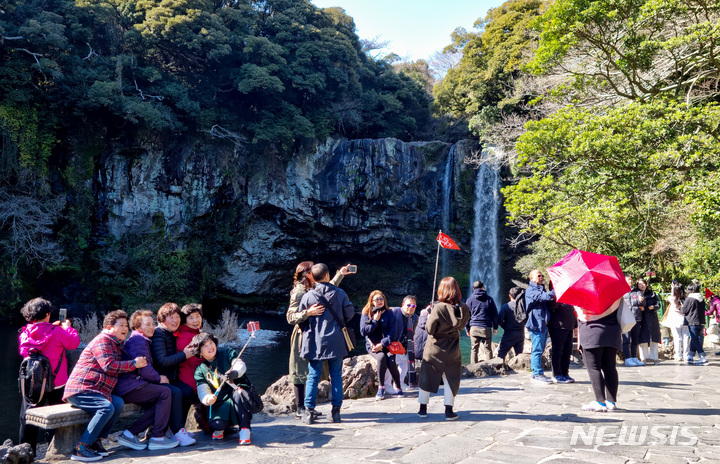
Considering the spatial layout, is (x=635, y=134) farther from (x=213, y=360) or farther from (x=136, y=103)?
(x=136, y=103)

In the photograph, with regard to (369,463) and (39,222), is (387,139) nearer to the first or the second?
(39,222)

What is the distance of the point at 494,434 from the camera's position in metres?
4.32

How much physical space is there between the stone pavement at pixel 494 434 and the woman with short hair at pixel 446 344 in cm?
33

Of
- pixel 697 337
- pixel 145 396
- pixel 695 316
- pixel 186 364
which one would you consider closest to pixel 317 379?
pixel 186 364

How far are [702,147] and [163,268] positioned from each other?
19.5 m

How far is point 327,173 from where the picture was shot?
23.8m

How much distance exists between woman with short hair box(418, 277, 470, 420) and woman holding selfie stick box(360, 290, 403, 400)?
1086 mm

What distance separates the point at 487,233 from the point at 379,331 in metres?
19.4

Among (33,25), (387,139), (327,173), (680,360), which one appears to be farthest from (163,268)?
(680,360)

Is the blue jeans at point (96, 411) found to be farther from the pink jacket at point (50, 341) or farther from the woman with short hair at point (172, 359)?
the pink jacket at point (50, 341)

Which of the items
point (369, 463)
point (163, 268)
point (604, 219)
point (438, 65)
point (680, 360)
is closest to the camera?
point (369, 463)

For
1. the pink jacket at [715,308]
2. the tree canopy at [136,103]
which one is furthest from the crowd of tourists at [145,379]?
the tree canopy at [136,103]

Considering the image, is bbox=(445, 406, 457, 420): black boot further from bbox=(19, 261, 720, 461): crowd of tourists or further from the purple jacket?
the purple jacket

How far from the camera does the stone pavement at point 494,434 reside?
148 inches
